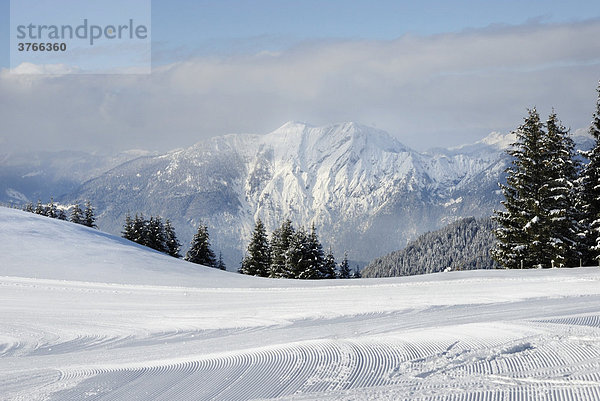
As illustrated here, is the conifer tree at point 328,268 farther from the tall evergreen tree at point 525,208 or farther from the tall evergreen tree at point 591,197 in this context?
the tall evergreen tree at point 591,197

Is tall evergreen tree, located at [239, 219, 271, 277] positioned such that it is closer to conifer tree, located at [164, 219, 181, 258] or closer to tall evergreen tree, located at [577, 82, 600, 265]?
conifer tree, located at [164, 219, 181, 258]

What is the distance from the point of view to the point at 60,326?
1170 cm

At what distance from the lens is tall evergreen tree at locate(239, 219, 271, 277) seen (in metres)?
44.2

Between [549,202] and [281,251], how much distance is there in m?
22.1

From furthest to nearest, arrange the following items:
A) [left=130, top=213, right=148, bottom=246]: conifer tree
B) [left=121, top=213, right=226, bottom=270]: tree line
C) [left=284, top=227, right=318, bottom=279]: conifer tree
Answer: [left=130, top=213, right=148, bottom=246]: conifer tree < [left=121, top=213, right=226, bottom=270]: tree line < [left=284, top=227, right=318, bottom=279]: conifer tree

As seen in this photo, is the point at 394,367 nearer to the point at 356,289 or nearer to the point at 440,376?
the point at 440,376

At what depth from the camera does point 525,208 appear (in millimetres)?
27562

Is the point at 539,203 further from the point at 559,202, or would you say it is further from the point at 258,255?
the point at 258,255

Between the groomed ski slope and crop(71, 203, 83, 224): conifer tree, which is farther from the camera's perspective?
crop(71, 203, 83, 224): conifer tree

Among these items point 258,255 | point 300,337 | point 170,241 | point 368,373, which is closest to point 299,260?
point 258,255

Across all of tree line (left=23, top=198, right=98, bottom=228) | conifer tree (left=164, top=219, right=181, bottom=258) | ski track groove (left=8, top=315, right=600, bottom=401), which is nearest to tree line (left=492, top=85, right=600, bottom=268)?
ski track groove (left=8, top=315, right=600, bottom=401)

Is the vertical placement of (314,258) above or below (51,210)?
below

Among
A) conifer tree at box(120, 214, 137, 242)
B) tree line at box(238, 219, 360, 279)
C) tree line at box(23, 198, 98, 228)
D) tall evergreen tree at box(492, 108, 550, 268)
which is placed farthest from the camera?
tree line at box(23, 198, 98, 228)

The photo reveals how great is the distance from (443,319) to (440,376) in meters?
4.66
